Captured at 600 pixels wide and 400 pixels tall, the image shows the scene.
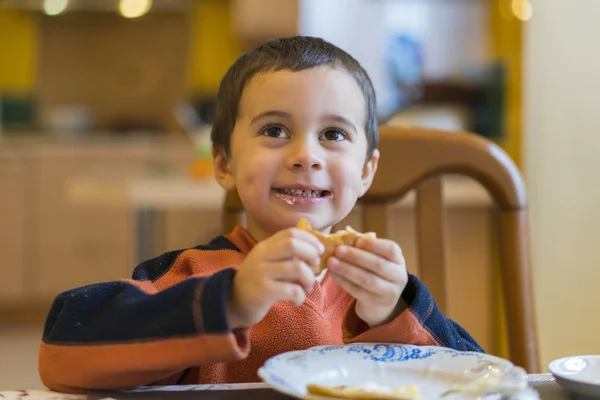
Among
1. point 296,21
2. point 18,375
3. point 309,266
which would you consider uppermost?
point 296,21

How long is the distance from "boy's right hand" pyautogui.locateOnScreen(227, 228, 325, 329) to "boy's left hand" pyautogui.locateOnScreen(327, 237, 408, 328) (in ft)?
0.15

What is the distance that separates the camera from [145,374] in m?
0.73

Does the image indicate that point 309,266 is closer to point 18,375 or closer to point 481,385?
point 481,385

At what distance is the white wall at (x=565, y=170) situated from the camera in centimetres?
242

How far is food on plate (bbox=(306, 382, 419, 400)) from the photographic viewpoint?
0.61 meters

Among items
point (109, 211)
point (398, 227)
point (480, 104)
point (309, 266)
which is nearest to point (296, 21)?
point (480, 104)

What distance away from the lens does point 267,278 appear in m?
0.71

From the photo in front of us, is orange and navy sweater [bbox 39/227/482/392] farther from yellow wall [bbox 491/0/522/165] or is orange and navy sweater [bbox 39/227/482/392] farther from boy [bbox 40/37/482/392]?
yellow wall [bbox 491/0/522/165]

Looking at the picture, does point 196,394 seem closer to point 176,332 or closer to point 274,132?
point 176,332

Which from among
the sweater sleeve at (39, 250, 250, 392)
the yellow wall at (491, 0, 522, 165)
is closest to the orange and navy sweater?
the sweater sleeve at (39, 250, 250, 392)

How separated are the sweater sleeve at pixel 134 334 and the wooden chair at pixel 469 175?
0.48m

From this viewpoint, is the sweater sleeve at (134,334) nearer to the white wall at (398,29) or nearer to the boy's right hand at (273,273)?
the boy's right hand at (273,273)

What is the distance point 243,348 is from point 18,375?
115 inches

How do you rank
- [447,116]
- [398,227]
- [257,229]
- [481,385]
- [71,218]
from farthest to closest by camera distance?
[71,218] → [447,116] → [398,227] → [257,229] → [481,385]
